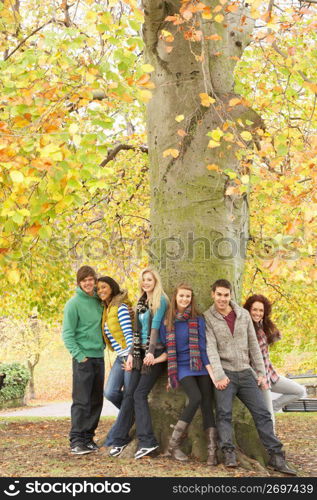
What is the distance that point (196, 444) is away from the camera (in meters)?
6.12

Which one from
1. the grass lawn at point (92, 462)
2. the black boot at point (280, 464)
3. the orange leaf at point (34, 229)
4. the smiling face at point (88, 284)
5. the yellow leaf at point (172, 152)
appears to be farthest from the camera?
the smiling face at point (88, 284)

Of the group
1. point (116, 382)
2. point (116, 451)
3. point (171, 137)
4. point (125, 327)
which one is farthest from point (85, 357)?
point (171, 137)

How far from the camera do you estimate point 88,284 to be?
686 centimetres

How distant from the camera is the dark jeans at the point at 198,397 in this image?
19.6 ft

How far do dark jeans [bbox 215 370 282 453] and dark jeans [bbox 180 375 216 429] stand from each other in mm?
122

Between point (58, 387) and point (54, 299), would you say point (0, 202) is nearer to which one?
point (54, 299)

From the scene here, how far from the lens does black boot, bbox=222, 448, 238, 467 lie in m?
5.72

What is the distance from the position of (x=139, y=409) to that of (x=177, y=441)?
53 cm

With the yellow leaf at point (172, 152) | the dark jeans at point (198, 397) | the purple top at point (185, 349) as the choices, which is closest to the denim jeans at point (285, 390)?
the dark jeans at point (198, 397)

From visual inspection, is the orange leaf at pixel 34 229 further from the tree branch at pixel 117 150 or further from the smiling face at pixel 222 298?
the tree branch at pixel 117 150

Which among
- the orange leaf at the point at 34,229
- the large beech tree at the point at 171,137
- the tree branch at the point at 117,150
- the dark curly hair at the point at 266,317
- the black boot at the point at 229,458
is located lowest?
the black boot at the point at 229,458

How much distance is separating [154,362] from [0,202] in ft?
7.77

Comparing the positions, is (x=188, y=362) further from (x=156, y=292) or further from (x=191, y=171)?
(x=191, y=171)

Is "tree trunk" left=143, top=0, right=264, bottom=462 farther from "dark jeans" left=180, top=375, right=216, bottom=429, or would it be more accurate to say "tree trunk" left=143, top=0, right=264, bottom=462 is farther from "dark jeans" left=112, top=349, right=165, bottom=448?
"dark jeans" left=180, top=375, right=216, bottom=429
